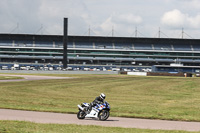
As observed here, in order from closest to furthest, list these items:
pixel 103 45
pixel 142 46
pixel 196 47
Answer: pixel 196 47
pixel 142 46
pixel 103 45

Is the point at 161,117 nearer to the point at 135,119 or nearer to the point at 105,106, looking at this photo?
the point at 135,119

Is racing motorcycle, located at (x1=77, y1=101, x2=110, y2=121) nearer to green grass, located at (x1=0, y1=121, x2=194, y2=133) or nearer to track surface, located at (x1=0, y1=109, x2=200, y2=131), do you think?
track surface, located at (x1=0, y1=109, x2=200, y2=131)

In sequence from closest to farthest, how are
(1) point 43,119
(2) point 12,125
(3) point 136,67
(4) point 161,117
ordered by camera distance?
1. (2) point 12,125
2. (1) point 43,119
3. (4) point 161,117
4. (3) point 136,67

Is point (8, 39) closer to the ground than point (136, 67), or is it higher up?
higher up

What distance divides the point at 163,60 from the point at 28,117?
148 metres

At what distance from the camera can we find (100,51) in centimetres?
16562

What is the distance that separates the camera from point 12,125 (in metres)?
16.3

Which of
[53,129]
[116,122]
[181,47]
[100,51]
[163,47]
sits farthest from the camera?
[181,47]

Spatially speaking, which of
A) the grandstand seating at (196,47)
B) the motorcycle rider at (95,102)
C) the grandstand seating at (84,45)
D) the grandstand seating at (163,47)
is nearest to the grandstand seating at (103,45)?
the grandstand seating at (84,45)

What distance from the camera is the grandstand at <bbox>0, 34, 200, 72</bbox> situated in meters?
163

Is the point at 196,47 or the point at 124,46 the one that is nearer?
the point at 196,47

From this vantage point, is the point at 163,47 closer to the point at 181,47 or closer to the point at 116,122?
the point at 181,47

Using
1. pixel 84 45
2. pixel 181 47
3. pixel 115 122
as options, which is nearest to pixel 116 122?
pixel 115 122

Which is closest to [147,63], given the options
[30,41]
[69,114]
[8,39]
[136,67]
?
[136,67]
